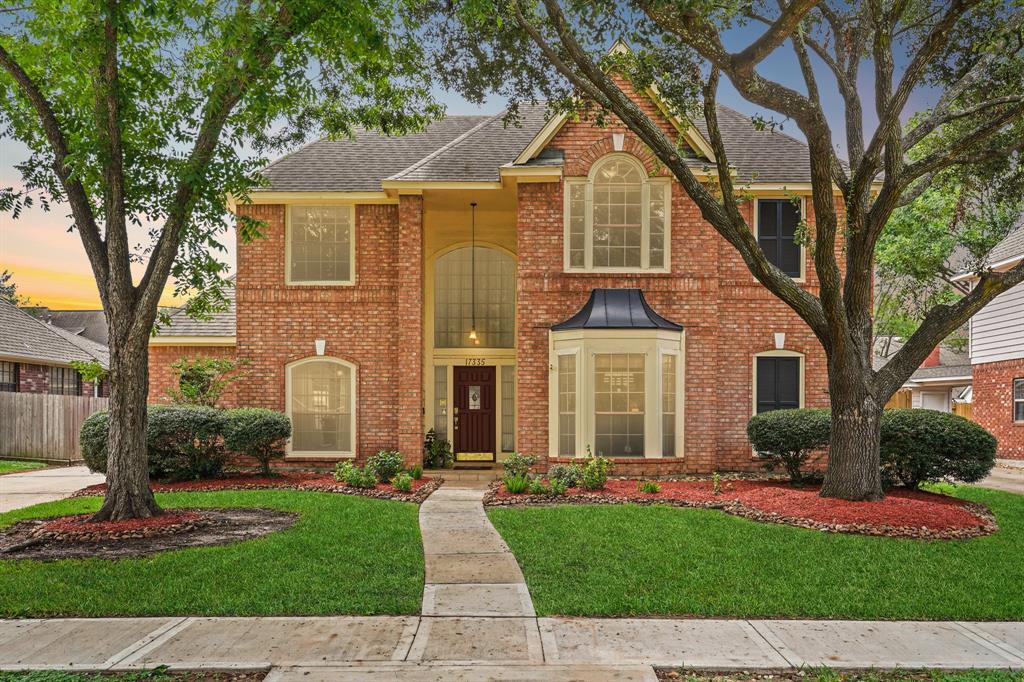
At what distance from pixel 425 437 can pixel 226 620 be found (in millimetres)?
11191

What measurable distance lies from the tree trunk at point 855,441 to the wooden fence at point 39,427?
19.3m

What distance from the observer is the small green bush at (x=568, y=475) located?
42.6 feet

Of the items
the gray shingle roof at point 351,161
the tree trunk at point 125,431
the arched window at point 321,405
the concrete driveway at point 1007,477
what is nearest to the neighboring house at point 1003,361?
the concrete driveway at point 1007,477

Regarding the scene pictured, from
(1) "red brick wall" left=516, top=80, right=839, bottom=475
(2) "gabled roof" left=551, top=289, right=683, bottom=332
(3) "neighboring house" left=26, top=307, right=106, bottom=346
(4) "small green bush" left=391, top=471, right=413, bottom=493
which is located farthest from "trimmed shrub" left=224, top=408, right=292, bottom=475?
(3) "neighboring house" left=26, top=307, right=106, bottom=346

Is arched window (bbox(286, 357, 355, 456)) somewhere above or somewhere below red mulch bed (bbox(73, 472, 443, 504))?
above

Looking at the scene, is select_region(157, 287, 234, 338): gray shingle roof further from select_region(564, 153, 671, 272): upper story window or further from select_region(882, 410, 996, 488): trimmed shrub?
select_region(882, 410, 996, 488): trimmed shrub

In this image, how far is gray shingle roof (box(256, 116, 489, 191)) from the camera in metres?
16.1

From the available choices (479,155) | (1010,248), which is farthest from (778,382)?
(1010,248)

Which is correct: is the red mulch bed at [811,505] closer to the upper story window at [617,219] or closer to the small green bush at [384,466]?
the small green bush at [384,466]

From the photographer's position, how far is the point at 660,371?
14.5 meters

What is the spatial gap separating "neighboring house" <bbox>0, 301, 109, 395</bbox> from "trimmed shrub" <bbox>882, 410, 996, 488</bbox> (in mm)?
20832

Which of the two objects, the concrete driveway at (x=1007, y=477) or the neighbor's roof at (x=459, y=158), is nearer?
the concrete driveway at (x=1007, y=477)

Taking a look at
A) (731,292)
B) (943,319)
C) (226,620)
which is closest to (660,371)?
(731,292)

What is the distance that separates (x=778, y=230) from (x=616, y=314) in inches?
162
